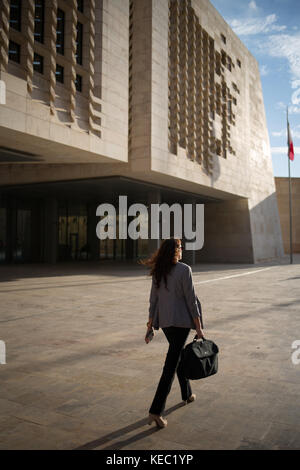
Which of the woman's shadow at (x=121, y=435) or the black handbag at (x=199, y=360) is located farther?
the black handbag at (x=199, y=360)

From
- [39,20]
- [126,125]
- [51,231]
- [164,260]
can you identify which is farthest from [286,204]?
[164,260]

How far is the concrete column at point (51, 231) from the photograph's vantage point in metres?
29.3

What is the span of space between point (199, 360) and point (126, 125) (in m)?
18.1

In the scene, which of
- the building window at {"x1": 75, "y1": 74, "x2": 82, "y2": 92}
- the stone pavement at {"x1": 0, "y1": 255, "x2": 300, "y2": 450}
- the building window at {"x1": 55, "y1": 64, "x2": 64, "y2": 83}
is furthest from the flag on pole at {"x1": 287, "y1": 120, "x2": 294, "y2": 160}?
the stone pavement at {"x1": 0, "y1": 255, "x2": 300, "y2": 450}

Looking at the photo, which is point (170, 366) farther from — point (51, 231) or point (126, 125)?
point (51, 231)

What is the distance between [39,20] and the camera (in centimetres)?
1633

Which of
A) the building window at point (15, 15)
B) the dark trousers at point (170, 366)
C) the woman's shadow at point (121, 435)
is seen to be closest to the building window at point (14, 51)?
the building window at point (15, 15)

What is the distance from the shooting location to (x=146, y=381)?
4762 mm

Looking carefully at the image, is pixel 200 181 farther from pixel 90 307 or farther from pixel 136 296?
pixel 90 307

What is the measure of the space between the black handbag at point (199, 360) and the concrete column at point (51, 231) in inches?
1043

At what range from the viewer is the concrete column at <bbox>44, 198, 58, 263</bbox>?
96.0 ft

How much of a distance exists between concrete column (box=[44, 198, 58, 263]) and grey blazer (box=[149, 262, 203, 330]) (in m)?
26.2

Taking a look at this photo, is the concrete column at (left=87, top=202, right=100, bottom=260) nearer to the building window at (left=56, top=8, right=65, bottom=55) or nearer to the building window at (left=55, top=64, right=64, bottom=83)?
the building window at (left=55, top=64, right=64, bottom=83)

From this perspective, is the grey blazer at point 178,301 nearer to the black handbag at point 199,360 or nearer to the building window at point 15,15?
the black handbag at point 199,360
